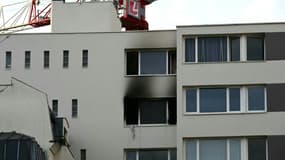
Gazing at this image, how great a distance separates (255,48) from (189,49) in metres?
3.68

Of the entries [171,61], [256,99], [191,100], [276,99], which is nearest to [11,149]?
[191,100]

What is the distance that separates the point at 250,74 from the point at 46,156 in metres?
13.4

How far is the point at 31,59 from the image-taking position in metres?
60.3

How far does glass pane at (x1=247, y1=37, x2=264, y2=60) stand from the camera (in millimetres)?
57594

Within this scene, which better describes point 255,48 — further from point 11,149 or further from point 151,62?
point 11,149

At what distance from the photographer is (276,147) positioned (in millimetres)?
55156

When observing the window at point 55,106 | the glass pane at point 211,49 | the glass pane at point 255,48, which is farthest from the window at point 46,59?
the glass pane at point 255,48

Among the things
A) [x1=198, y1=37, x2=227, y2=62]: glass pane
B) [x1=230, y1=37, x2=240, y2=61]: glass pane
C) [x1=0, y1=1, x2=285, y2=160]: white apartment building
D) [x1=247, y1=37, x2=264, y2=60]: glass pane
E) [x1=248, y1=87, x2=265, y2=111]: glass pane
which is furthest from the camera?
[x1=198, y1=37, x2=227, y2=62]: glass pane

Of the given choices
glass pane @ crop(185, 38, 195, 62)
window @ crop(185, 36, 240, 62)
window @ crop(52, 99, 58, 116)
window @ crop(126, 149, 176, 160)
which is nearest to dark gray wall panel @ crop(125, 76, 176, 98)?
glass pane @ crop(185, 38, 195, 62)

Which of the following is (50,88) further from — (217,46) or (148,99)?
(217,46)

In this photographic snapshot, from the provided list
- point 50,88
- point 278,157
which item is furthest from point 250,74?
point 50,88

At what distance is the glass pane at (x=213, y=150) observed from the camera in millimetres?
55938

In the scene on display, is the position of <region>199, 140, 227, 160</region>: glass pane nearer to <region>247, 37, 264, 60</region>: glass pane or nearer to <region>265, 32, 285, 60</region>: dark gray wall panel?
<region>247, 37, 264, 60</region>: glass pane

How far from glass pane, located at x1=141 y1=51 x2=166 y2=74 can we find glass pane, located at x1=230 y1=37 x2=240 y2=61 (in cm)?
426
